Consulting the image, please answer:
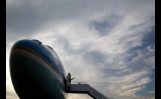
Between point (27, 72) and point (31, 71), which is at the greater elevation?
point (31, 71)

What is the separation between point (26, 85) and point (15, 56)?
325 centimetres

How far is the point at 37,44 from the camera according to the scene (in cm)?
1992

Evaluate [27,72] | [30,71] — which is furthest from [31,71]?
[27,72]

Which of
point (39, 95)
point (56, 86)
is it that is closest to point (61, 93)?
point (56, 86)

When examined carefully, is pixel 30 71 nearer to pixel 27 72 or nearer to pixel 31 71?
pixel 31 71

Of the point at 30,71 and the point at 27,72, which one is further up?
the point at 30,71

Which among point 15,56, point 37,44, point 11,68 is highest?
point 37,44
